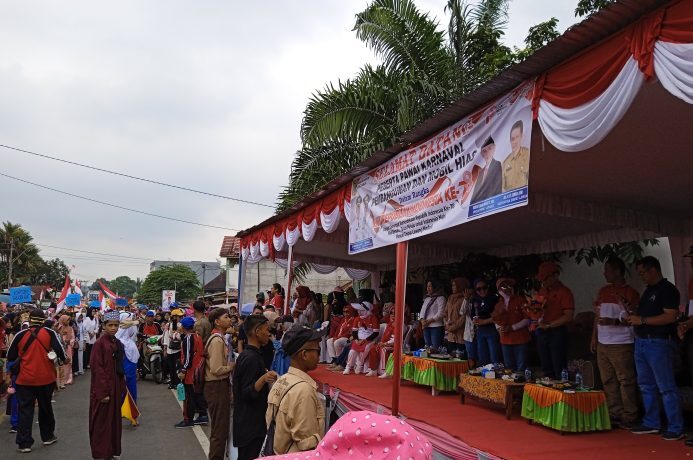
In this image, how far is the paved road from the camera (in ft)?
24.5

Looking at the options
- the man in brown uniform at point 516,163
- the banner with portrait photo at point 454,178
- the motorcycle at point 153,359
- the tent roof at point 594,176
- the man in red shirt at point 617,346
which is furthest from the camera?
the motorcycle at point 153,359

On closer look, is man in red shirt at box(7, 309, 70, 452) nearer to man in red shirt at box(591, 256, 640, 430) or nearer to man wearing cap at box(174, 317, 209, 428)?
man wearing cap at box(174, 317, 209, 428)

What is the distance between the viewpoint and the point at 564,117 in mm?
3957

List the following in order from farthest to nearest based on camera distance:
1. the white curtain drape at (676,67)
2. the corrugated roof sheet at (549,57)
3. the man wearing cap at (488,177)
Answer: the man wearing cap at (488,177) → the corrugated roof sheet at (549,57) → the white curtain drape at (676,67)

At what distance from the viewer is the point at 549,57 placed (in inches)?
159

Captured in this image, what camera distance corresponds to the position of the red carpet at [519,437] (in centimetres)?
446

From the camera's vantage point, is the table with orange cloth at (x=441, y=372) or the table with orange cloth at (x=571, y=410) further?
the table with orange cloth at (x=441, y=372)

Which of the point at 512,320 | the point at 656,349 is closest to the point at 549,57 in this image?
the point at 656,349

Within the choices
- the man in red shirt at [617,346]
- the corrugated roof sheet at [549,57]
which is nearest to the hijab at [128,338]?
the corrugated roof sheet at [549,57]

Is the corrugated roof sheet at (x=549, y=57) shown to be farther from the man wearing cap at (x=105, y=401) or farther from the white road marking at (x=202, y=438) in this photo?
the white road marking at (x=202, y=438)

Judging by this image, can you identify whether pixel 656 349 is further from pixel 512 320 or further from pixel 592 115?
pixel 592 115

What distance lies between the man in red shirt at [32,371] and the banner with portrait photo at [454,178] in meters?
4.56

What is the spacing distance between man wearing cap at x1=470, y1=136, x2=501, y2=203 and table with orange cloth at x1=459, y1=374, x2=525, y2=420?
2.28 metres

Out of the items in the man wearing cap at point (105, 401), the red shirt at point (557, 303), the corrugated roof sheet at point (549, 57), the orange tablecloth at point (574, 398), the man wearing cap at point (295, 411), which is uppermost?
the corrugated roof sheet at point (549, 57)
